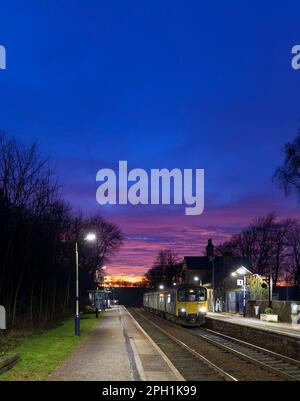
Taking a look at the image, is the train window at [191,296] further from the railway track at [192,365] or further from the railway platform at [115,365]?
the railway platform at [115,365]

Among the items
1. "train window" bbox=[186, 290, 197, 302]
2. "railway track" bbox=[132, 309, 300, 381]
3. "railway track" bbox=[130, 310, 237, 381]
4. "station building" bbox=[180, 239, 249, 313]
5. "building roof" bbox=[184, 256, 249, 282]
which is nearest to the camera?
"railway track" bbox=[130, 310, 237, 381]

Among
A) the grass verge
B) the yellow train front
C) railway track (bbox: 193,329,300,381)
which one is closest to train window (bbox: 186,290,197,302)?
the yellow train front

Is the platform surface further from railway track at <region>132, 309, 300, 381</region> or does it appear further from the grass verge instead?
the grass verge

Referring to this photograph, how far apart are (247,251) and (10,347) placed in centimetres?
8566

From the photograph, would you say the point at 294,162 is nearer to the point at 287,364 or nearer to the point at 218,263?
the point at 287,364

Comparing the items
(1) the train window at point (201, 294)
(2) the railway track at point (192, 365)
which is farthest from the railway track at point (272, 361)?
(1) the train window at point (201, 294)

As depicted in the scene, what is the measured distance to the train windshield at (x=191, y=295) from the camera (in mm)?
45781

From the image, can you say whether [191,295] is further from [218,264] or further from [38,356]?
[218,264]

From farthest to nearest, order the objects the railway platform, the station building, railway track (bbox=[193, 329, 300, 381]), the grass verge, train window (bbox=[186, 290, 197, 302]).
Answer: the station building, train window (bbox=[186, 290, 197, 302]), railway track (bbox=[193, 329, 300, 381]), the grass verge, the railway platform

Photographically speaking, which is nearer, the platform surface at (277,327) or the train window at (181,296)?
the platform surface at (277,327)


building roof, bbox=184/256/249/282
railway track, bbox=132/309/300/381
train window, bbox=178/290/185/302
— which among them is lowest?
railway track, bbox=132/309/300/381

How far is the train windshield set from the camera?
4578 centimetres

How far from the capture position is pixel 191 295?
151 ft

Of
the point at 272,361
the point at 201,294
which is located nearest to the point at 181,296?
the point at 201,294
